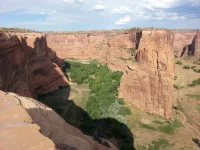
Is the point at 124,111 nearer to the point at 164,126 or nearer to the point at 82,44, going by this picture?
the point at 164,126

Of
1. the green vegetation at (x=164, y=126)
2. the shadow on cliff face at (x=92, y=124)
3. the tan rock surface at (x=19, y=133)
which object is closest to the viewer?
the tan rock surface at (x=19, y=133)

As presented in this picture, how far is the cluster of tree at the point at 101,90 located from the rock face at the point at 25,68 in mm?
6312

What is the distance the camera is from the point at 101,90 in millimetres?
41281

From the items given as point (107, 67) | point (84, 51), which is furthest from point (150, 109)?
point (84, 51)

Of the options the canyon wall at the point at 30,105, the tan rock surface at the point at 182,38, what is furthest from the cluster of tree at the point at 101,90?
the tan rock surface at the point at 182,38

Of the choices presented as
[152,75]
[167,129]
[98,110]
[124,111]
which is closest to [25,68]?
[98,110]

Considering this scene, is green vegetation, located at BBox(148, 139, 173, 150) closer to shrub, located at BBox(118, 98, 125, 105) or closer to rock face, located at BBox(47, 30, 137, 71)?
shrub, located at BBox(118, 98, 125, 105)

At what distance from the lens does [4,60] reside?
23172 millimetres

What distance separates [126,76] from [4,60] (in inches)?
794

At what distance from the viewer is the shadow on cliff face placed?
89.0 feet

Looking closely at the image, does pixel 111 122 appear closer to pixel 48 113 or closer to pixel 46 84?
pixel 46 84

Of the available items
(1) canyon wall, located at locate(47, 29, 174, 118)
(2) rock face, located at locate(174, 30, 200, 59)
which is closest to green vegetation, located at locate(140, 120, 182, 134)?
(1) canyon wall, located at locate(47, 29, 174, 118)

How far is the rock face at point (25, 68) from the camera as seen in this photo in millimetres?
23281

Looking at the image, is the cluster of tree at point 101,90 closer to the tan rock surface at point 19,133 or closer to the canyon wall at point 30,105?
the canyon wall at point 30,105
